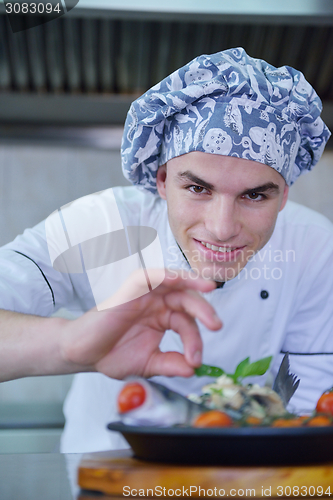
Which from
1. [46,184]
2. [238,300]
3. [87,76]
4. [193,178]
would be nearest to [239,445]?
[238,300]

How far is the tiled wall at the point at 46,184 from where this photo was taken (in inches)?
22.2

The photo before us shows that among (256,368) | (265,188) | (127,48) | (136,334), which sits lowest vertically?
(256,368)

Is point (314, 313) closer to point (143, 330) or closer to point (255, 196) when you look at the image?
point (255, 196)

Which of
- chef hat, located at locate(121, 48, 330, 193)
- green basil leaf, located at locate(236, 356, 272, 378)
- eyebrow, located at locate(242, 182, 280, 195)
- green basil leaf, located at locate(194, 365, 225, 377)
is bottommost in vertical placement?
green basil leaf, located at locate(236, 356, 272, 378)

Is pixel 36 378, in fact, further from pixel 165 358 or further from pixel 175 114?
pixel 175 114

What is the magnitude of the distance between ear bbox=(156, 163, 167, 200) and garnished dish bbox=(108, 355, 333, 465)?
309 mm

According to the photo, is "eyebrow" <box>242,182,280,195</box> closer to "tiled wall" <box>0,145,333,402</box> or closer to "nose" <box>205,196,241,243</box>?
"nose" <box>205,196,241,243</box>

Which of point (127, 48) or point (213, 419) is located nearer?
point (213, 419)

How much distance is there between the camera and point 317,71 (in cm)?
65

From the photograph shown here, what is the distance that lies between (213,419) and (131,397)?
0.31 feet

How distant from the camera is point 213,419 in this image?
15.7 inches

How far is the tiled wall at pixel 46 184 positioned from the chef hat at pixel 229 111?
0.08m

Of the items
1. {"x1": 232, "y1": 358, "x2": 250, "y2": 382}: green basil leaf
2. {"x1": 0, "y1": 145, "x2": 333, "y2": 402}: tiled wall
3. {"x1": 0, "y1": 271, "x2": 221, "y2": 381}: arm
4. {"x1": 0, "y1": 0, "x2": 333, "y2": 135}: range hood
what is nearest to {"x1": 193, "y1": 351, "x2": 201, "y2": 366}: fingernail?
{"x1": 0, "y1": 271, "x2": 221, "y2": 381}: arm

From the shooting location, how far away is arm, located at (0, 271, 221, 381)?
43 cm
